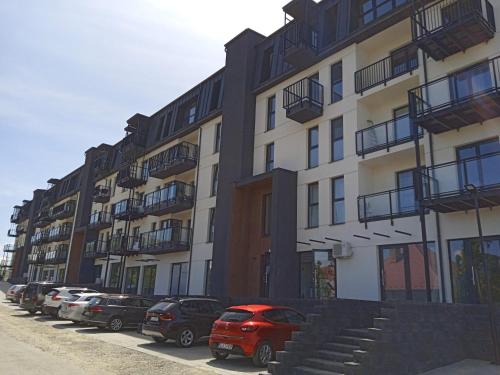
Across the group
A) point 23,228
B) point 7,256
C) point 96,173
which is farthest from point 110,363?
point 7,256

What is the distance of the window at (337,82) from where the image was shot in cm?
1844

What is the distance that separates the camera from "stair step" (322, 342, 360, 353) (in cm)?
940

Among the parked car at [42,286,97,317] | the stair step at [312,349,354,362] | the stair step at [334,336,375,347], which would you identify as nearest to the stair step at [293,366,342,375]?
the stair step at [312,349,354,362]

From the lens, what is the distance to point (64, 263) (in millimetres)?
46562

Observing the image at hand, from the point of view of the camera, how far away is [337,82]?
18.8 metres

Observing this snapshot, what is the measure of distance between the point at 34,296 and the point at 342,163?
58.4 ft

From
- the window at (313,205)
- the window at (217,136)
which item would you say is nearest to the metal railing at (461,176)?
the window at (313,205)

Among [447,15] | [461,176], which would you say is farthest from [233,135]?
[461,176]

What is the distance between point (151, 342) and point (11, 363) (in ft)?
17.6

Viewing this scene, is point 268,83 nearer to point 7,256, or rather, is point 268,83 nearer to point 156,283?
point 156,283

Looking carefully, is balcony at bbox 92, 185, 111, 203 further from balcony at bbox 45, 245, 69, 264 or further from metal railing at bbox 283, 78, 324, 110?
metal railing at bbox 283, 78, 324, 110

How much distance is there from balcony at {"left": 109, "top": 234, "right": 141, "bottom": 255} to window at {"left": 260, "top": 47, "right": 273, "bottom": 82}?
14490 millimetres

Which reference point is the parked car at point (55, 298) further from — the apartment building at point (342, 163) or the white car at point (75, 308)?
the apartment building at point (342, 163)

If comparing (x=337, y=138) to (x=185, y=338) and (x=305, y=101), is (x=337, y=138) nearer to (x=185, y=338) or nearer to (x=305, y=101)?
(x=305, y=101)
